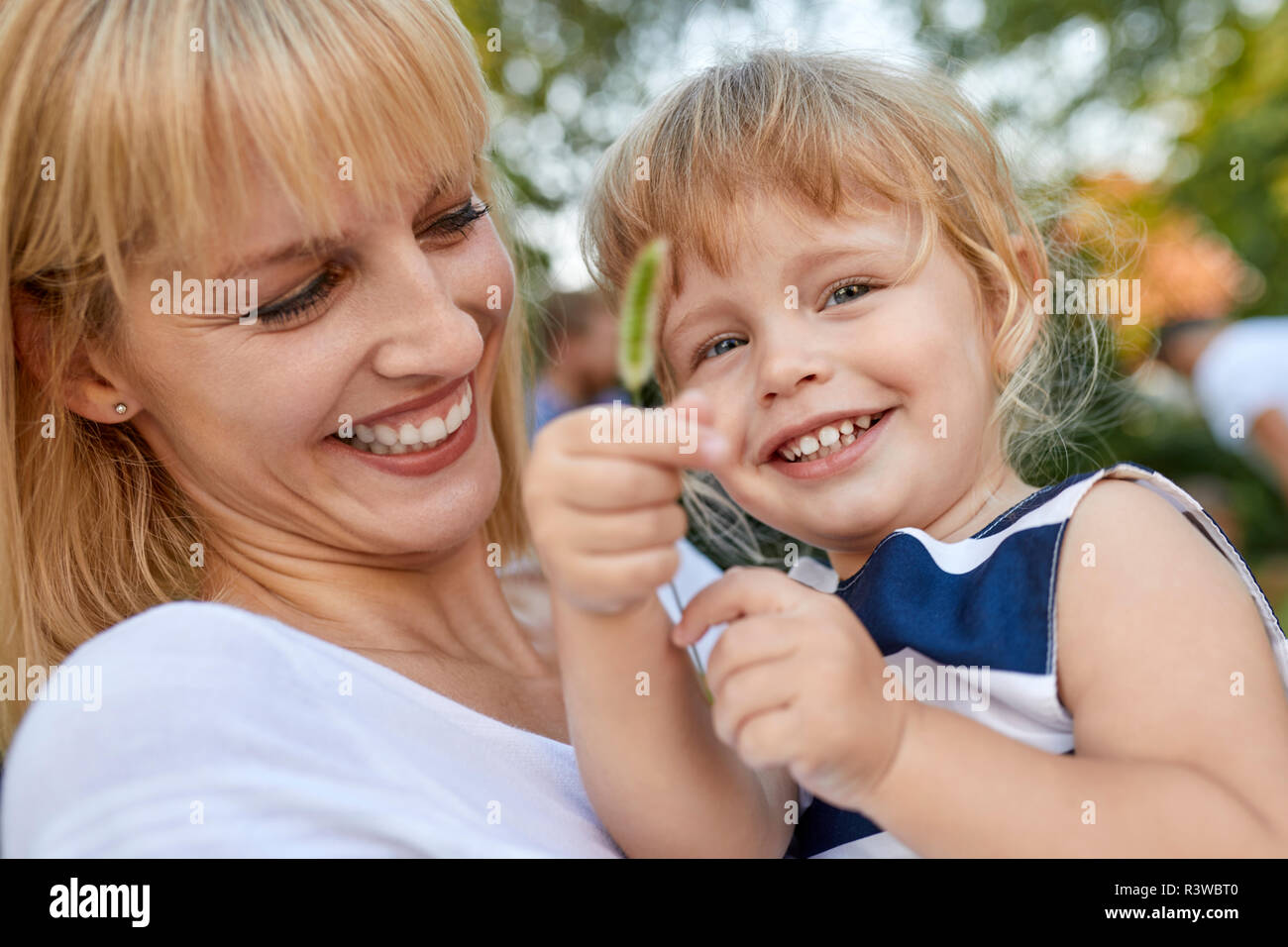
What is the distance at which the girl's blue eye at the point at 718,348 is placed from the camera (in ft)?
6.85

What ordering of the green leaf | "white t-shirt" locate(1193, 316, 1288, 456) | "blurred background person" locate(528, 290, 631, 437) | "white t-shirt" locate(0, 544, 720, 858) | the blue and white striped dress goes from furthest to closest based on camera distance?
"blurred background person" locate(528, 290, 631, 437) → "white t-shirt" locate(1193, 316, 1288, 456) → the blue and white striped dress → "white t-shirt" locate(0, 544, 720, 858) → the green leaf

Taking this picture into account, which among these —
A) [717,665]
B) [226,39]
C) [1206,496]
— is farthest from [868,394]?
[1206,496]

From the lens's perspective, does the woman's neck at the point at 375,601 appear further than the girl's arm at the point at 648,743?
Yes

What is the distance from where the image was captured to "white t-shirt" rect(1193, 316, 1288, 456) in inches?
231

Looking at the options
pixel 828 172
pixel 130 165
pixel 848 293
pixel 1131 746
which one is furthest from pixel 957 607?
pixel 130 165

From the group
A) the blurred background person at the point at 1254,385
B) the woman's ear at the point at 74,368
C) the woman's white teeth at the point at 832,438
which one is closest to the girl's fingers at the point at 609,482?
the woman's white teeth at the point at 832,438

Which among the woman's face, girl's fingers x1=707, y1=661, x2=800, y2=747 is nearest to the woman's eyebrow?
the woman's face

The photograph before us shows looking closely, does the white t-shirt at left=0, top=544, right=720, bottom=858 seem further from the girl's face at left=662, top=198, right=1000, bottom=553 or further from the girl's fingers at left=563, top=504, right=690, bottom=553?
the girl's face at left=662, top=198, right=1000, bottom=553

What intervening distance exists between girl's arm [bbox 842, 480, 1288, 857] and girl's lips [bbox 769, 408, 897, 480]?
0.46 m

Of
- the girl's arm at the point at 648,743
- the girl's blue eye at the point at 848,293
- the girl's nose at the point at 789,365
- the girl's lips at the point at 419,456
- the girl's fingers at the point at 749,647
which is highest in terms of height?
the girl's blue eye at the point at 848,293

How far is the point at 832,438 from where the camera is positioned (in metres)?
1.94

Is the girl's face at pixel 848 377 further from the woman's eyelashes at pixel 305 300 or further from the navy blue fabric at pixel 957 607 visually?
the woman's eyelashes at pixel 305 300

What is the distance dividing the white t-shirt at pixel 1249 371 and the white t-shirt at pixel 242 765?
209 inches

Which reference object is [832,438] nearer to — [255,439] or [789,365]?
[789,365]
